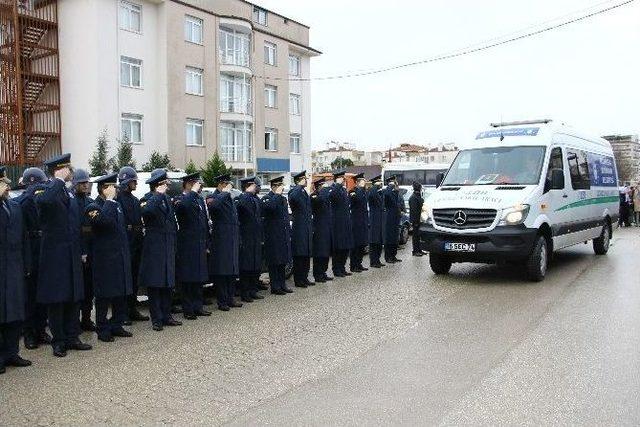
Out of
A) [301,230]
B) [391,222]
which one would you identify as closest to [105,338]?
[301,230]

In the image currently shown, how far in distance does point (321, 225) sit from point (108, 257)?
16.4 ft

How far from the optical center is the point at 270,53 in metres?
42.3

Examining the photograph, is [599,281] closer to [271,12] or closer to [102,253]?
[102,253]

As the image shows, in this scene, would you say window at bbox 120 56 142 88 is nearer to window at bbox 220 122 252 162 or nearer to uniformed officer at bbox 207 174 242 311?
window at bbox 220 122 252 162

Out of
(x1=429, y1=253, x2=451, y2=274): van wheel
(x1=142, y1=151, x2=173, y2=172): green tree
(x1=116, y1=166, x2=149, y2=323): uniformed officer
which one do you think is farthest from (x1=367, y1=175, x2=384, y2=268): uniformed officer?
(x1=142, y1=151, x2=173, y2=172): green tree

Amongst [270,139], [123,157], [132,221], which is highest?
[270,139]

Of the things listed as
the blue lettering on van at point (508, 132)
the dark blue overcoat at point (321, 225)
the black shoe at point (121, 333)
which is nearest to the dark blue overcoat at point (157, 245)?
the black shoe at point (121, 333)

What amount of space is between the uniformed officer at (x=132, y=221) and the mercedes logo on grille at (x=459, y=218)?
530 centimetres

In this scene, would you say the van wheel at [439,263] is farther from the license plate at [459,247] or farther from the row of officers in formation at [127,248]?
the row of officers in formation at [127,248]

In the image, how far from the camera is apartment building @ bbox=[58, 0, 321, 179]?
30.4 metres

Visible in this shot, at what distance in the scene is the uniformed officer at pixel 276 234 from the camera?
10.4 metres

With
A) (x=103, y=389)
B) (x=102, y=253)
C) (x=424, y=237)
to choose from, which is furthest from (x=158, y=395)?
(x=424, y=237)

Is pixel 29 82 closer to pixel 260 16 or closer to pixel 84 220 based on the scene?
pixel 260 16

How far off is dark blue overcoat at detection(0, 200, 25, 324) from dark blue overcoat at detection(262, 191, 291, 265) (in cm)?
442
